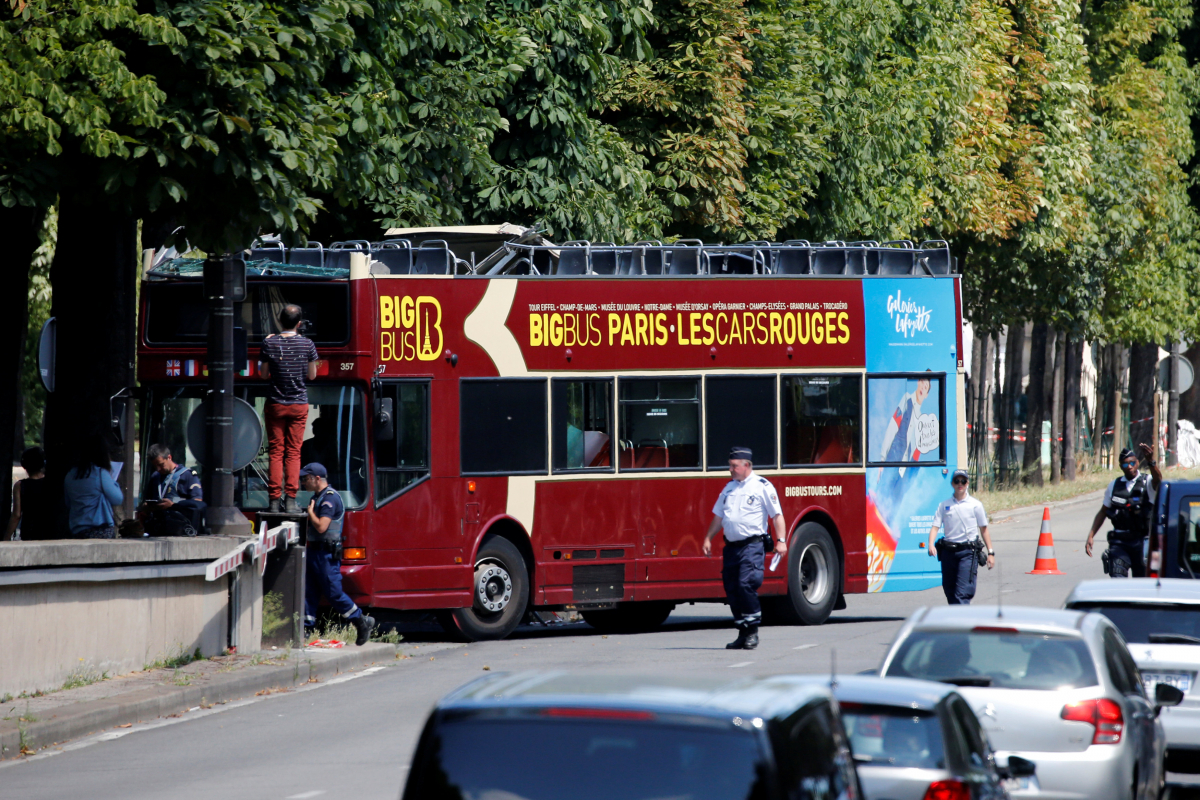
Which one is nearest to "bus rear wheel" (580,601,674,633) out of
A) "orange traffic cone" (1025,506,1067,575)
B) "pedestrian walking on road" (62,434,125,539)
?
"pedestrian walking on road" (62,434,125,539)

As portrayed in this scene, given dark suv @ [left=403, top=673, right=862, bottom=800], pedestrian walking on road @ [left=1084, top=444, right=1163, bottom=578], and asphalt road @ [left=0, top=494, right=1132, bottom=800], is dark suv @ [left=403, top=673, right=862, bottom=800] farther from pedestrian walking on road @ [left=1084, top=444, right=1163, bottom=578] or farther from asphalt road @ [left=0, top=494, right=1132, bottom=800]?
pedestrian walking on road @ [left=1084, top=444, right=1163, bottom=578]

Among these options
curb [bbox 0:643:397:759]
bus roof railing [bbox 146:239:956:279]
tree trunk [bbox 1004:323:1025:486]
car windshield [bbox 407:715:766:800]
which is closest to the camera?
car windshield [bbox 407:715:766:800]

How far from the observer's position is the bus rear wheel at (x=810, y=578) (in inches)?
734

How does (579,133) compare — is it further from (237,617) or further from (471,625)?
(237,617)

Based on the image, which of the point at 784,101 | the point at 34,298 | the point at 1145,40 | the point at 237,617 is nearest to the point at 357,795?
the point at 237,617

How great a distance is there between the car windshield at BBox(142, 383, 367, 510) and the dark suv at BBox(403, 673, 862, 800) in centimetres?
1148

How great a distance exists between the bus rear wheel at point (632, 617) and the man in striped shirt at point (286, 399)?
14.3 ft

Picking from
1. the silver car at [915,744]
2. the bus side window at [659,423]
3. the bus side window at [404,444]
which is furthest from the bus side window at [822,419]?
the silver car at [915,744]

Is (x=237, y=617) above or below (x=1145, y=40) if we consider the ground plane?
below

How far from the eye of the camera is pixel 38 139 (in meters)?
13.0

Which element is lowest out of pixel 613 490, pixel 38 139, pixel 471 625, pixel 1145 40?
pixel 471 625

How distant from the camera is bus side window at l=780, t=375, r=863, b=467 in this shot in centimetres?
1864

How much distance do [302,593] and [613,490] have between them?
11.6 ft

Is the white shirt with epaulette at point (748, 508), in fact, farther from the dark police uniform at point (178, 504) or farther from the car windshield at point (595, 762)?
the car windshield at point (595, 762)
